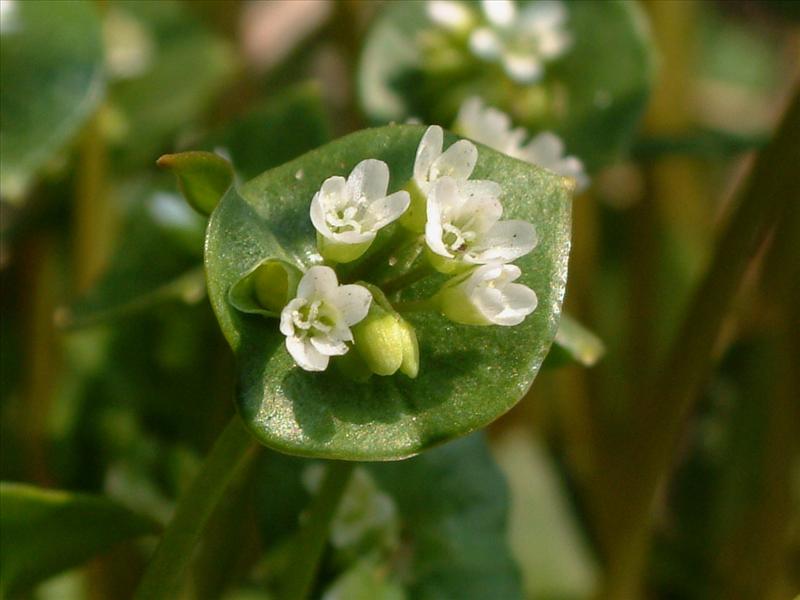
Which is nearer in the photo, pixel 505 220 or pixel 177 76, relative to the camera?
pixel 505 220

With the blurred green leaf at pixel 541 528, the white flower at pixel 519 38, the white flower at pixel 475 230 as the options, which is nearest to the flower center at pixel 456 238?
the white flower at pixel 475 230

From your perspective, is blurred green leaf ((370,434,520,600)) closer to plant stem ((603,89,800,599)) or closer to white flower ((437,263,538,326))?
plant stem ((603,89,800,599))

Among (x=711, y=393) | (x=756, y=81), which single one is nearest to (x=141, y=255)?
(x=711, y=393)

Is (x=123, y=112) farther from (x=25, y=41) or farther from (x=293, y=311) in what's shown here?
(x=293, y=311)

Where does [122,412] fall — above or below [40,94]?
below

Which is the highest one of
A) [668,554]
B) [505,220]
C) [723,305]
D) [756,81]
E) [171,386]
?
[505,220]

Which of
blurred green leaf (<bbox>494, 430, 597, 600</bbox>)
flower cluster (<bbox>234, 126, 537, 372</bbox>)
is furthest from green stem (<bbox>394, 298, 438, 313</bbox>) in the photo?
blurred green leaf (<bbox>494, 430, 597, 600</bbox>)

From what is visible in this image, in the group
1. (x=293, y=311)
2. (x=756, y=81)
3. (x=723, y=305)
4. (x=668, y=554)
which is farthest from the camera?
(x=756, y=81)
